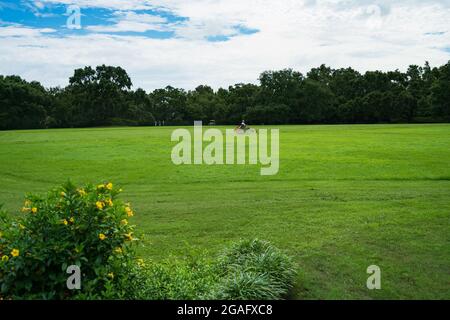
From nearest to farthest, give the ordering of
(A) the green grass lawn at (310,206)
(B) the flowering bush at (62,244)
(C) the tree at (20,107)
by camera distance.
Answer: (B) the flowering bush at (62,244), (A) the green grass lawn at (310,206), (C) the tree at (20,107)

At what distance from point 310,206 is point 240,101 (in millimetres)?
93439

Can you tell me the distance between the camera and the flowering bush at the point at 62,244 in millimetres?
5453

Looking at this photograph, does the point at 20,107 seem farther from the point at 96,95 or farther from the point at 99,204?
the point at 99,204

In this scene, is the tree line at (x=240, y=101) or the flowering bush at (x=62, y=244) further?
the tree line at (x=240, y=101)

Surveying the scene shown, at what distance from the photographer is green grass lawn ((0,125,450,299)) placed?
809 cm

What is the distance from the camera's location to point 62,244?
547 cm

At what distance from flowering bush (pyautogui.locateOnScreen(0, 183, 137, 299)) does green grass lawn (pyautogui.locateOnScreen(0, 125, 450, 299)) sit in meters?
1.99

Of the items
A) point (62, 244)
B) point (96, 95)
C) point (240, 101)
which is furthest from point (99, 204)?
point (240, 101)

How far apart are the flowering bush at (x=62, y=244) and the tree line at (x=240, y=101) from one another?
88.3 meters

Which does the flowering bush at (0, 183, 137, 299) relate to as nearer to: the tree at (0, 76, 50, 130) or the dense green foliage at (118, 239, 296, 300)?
the dense green foliage at (118, 239, 296, 300)

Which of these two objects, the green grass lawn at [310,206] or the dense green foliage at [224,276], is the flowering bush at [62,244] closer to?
the dense green foliage at [224,276]

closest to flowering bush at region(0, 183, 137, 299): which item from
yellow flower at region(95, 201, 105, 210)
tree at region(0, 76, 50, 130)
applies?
yellow flower at region(95, 201, 105, 210)

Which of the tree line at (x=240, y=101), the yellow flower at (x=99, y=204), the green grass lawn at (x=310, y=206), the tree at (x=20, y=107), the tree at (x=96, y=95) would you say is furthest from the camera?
the tree at (x=96, y=95)

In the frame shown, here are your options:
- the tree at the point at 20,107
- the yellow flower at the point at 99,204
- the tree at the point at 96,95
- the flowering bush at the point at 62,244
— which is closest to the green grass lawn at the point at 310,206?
the flowering bush at the point at 62,244
